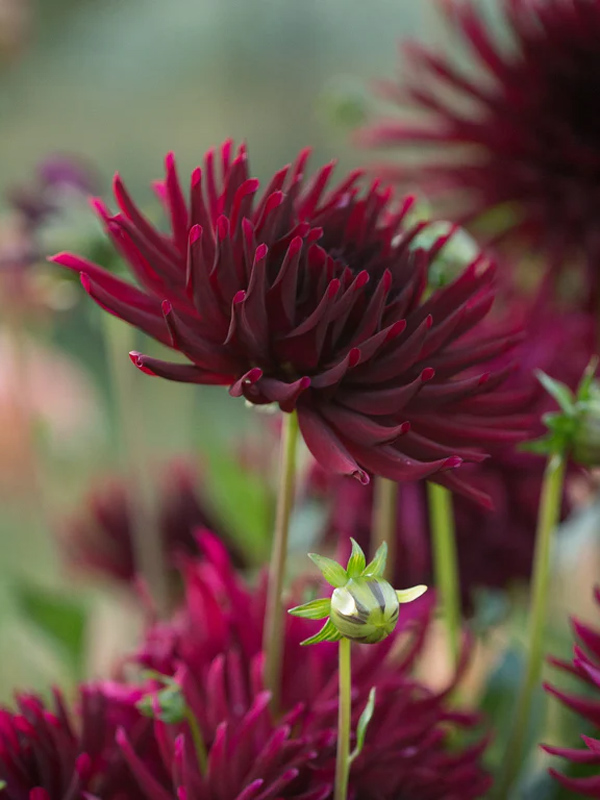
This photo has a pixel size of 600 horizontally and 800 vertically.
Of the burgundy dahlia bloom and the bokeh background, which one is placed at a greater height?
the bokeh background

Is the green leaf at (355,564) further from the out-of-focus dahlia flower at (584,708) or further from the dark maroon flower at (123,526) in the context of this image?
the dark maroon flower at (123,526)

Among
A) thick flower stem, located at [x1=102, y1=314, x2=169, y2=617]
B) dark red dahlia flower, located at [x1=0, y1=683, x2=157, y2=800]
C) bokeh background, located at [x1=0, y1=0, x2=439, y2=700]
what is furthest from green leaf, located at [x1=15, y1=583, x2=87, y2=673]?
bokeh background, located at [x1=0, y1=0, x2=439, y2=700]

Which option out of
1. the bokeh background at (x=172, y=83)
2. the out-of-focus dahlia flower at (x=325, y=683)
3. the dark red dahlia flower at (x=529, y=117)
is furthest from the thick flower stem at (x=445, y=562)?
the bokeh background at (x=172, y=83)

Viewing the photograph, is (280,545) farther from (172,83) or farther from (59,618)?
(172,83)

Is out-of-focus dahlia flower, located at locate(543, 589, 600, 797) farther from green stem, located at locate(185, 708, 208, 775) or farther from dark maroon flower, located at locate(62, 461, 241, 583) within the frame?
dark maroon flower, located at locate(62, 461, 241, 583)

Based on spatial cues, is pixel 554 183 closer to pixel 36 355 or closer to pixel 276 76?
pixel 36 355

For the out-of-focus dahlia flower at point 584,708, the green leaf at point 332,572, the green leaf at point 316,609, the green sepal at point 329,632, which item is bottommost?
the out-of-focus dahlia flower at point 584,708
